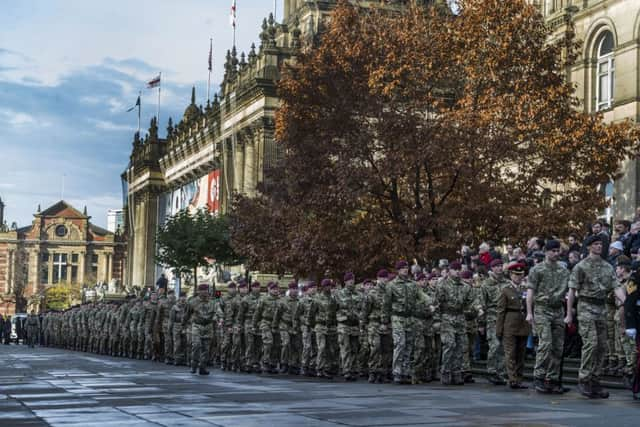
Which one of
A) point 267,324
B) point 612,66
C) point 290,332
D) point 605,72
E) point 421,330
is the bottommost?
point 290,332

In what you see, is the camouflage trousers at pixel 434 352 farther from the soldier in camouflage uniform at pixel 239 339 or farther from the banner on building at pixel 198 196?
the banner on building at pixel 198 196

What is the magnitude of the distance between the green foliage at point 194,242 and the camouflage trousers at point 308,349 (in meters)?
29.2

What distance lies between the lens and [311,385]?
787 inches

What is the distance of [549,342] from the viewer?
16.5 meters

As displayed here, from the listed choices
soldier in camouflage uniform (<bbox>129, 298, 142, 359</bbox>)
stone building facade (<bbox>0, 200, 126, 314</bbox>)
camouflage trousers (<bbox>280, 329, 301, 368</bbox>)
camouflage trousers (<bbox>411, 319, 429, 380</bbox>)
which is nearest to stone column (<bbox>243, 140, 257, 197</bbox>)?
soldier in camouflage uniform (<bbox>129, 298, 142, 359</bbox>)

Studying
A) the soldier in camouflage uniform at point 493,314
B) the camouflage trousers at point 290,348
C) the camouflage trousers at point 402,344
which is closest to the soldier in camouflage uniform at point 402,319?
the camouflage trousers at point 402,344

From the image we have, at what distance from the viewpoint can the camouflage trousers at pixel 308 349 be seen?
23.8 metres

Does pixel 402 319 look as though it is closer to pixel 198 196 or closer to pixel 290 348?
pixel 290 348

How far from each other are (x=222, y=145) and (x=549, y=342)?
5346 cm

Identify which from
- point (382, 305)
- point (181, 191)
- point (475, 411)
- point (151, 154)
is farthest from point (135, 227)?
point (475, 411)

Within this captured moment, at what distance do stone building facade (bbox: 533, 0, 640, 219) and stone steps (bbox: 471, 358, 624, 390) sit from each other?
46.5ft

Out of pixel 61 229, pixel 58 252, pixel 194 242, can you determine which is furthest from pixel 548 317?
pixel 61 229

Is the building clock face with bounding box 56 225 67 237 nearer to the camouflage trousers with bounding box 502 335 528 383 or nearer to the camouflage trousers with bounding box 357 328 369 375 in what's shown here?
the camouflage trousers with bounding box 357 328 369 375

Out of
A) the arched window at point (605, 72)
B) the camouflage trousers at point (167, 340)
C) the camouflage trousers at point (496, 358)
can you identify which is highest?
the arched window at point (605, 72)
